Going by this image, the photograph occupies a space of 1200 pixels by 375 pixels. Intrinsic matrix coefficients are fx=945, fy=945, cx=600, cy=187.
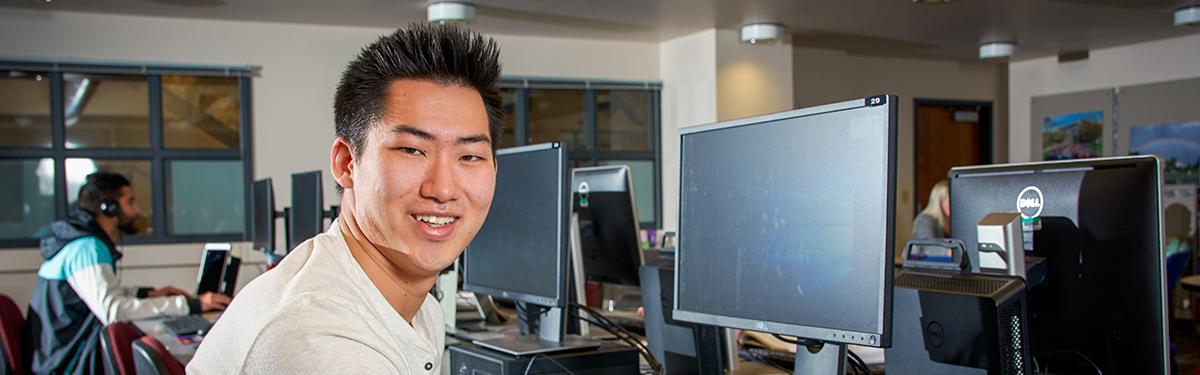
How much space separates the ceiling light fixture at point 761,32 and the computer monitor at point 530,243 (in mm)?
4452

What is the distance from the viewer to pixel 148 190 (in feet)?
19.7

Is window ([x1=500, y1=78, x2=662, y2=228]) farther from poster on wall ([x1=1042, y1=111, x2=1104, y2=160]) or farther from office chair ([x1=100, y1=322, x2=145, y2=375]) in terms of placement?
office chair ([x1=100, y1=322, x2=145, y2=375])

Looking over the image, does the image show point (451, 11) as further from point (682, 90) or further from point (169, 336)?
point (169, 336)

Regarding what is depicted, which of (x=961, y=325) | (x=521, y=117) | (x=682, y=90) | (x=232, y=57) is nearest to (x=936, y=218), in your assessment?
(x=682, y=90)

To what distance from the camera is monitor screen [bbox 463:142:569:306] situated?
78.3 inches

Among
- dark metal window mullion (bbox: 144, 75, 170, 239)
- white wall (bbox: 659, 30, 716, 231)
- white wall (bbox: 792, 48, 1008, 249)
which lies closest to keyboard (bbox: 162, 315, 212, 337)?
dark metal window mullion (bbox: 144, 75, 170, 239)

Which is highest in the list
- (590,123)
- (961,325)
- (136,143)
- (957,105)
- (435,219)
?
(957,105)

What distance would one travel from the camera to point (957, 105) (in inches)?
344

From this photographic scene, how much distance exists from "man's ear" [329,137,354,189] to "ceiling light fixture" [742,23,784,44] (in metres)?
5.58

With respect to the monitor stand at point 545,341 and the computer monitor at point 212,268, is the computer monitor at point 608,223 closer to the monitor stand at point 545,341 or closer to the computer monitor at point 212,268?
the monitor stand at point 545,341

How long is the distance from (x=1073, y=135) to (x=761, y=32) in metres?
3.51

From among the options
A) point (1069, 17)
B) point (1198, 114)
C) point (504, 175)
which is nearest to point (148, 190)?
point (504, 175)

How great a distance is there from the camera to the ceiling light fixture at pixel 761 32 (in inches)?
254

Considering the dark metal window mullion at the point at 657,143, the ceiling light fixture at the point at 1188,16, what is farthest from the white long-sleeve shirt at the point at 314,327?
the ceiling light fixture at the point at 1188,16
